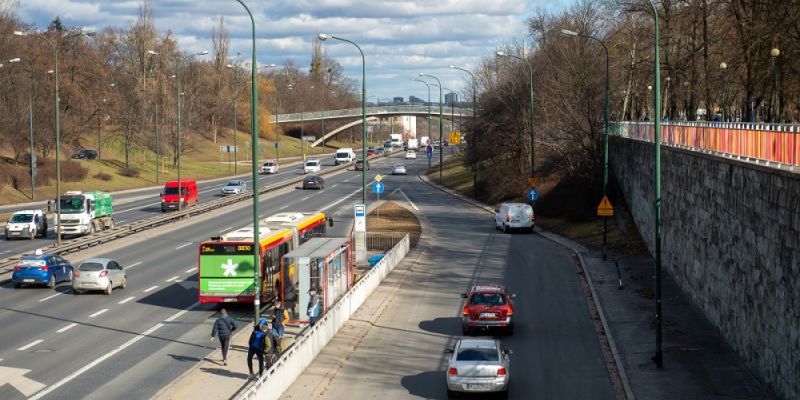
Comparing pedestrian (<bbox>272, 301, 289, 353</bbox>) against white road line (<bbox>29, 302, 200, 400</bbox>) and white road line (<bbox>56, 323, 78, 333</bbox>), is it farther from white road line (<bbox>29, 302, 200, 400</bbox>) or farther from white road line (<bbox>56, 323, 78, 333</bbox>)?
white road line (<bbox>56, 323, 78, 333</bbox>)

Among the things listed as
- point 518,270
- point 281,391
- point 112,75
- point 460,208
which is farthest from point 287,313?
point 112,75

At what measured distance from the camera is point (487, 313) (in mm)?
29297

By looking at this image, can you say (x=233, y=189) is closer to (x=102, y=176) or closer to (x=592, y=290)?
(x=102, y=176)

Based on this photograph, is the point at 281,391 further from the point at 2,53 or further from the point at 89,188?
the point at 2,53

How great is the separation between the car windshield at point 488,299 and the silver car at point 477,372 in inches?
290

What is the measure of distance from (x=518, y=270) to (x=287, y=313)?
1586cm

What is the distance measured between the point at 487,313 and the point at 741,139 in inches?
345

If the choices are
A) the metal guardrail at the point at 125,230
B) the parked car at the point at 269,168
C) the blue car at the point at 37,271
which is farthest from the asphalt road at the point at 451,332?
the parked car at the point at 269,168

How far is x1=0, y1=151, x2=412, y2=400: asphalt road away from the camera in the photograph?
925 inches

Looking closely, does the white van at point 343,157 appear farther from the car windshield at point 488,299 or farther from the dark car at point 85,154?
the car windshield at point 488,299

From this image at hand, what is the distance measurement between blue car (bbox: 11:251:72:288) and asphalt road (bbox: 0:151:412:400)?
1.44 ft

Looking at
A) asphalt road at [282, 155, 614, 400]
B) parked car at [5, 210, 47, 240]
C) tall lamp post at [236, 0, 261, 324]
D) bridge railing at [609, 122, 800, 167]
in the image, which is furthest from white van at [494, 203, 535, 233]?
tall lamp post at [236, 0, 261, 324]

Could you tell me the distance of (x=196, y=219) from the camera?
2589 inches

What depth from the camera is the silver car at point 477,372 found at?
21.6 m
